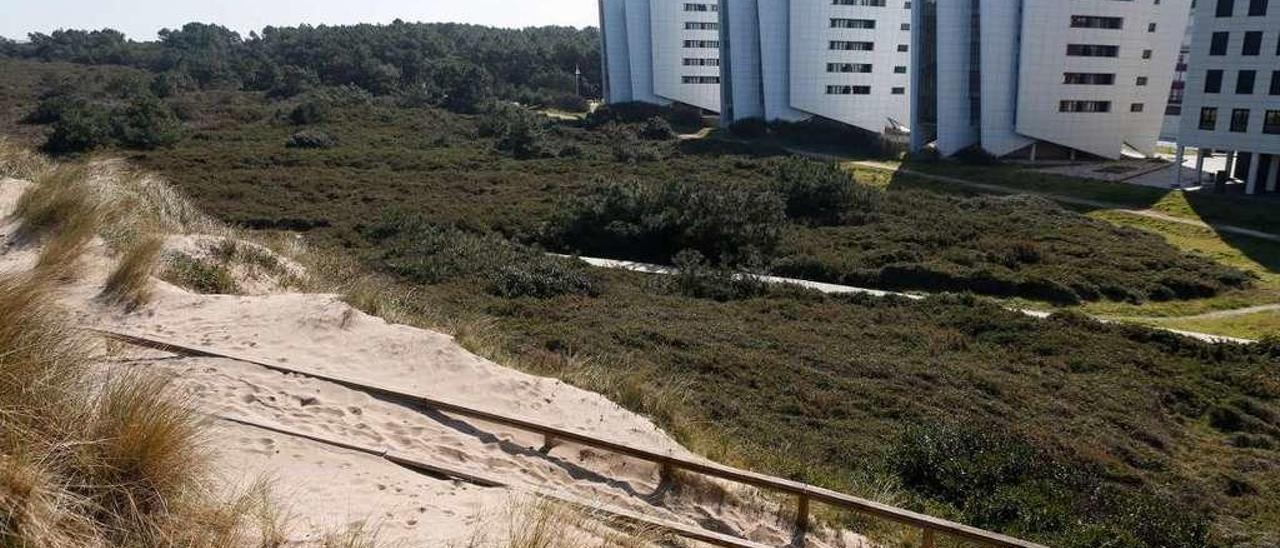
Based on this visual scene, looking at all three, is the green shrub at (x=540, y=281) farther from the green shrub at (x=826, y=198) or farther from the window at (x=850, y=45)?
the window at (x=850, y=45)

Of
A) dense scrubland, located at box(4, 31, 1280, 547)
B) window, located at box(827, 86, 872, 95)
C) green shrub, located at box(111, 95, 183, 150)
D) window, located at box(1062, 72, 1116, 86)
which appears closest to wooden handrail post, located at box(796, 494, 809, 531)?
dense scrubland, located at box(4, 31, 1280, 547)

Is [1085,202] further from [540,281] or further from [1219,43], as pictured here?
[540,281]

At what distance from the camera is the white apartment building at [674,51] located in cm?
7969

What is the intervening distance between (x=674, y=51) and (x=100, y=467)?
77456 millimetres

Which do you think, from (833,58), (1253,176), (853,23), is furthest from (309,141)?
(1253,176)

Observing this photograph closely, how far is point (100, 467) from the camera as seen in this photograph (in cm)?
538

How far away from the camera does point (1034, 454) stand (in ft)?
42.3

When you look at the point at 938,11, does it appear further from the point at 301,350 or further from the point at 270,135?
the point at 301,350

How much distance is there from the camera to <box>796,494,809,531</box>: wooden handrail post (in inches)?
339

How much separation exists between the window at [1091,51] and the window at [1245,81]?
40.4ft

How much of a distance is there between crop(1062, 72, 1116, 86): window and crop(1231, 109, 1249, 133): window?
12.4 m

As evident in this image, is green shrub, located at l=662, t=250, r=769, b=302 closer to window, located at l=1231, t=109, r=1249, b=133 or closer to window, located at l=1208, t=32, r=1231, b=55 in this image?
window, located at l=1231, t=109, r=1249, b=133

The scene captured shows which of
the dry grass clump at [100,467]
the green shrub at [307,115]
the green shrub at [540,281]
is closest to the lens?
the dry grass clump at [100,467]

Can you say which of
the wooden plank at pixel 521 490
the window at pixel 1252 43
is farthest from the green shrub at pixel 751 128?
the wooden plank at pixel 521 490
